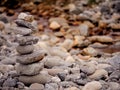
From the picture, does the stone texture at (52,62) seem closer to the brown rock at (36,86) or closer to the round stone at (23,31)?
the brown rock at (36,86)

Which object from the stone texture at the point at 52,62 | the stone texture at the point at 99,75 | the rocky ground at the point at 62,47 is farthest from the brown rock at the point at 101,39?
the stone texture at the point at 99,75

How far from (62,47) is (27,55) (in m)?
A: 1.82

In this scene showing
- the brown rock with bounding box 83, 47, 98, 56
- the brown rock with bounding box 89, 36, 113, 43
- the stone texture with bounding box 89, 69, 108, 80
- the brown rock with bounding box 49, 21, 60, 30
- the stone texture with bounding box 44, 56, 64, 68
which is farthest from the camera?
the brown rock with bounding box 49, 21, 60, 30

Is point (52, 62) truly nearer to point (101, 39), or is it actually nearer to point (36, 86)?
point (36, 86)

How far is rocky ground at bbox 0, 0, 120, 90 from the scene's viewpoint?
369cm

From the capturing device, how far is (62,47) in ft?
17.9

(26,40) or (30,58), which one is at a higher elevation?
(26,40)

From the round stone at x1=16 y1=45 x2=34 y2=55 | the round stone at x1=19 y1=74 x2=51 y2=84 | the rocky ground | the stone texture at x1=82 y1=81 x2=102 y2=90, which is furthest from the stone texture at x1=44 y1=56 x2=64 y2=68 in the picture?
the stone texture at x1=82 y1=81 x2=102 y2=90

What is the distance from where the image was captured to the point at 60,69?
4125 millimetres

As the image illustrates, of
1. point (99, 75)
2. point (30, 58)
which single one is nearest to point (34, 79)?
point (30, 58)

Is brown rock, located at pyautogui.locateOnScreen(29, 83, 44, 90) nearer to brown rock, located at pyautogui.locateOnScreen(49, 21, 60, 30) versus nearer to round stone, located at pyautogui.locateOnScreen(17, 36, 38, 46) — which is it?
round stone, located at pyautogui.locateOnScreen(17, 36, 38, 46)

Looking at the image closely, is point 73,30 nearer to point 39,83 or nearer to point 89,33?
point 89,33

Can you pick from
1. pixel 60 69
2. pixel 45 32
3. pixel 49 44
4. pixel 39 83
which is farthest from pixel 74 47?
pixel 39 83

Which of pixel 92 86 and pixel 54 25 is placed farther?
pixel 54 25
